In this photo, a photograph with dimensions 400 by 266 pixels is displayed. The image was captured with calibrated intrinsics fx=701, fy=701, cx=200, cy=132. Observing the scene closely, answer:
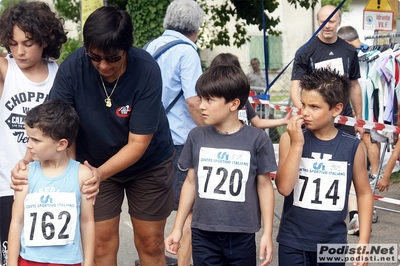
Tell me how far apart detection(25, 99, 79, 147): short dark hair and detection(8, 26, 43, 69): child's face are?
0.49 meters

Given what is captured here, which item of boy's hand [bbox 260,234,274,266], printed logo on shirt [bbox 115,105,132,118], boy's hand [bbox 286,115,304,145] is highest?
printed logo on shirt [bbox 115,105,132,118]

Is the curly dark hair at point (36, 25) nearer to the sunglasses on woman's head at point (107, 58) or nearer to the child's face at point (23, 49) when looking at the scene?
the child's face at point (23, 49)

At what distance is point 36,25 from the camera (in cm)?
385

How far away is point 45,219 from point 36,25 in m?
1.13

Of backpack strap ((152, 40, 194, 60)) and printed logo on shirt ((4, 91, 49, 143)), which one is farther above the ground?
backpack strap ((152, 40, 194, 60))

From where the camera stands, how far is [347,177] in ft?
11.8

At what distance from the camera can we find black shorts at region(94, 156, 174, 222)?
4.22 m

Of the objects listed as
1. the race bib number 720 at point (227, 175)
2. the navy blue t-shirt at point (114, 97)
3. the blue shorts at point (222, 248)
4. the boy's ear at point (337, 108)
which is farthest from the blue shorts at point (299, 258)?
the navy blue t-shirt at point (114, 97)

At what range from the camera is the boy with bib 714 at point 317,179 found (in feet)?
11.7

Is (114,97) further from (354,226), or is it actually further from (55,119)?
(354,226)

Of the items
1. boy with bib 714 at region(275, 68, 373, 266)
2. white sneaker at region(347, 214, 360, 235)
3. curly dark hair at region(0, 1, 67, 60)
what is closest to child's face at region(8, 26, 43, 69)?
curly dark hair at region(0, 1, 67, 60)

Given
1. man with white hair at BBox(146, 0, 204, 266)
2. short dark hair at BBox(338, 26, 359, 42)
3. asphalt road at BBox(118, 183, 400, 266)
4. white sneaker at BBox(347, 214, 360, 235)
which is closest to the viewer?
man with white hair at BBox(146, 0, 204, 266)

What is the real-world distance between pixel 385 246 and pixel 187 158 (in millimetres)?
2550

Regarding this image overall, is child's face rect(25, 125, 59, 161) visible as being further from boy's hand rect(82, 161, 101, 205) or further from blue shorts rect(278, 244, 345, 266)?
blue shorts rect(278, 244, 345, 266)
